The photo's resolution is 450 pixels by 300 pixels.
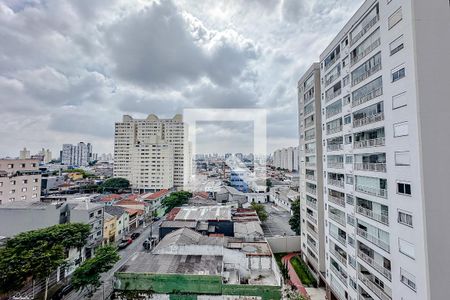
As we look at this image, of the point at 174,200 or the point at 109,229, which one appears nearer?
the point at 109,229

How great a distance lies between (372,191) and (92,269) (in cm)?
1108

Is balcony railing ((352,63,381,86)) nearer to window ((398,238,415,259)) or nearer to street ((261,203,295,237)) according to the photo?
window ((398,238,415,259))

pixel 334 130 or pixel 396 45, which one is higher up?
pixel 396 45

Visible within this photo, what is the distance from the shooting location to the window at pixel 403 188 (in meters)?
5.65

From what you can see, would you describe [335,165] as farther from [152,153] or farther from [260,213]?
[152,153]

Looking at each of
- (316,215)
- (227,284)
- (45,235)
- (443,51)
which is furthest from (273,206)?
(443,51)

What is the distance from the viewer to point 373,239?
7121mm

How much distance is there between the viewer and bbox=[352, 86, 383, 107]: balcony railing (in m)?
6.78

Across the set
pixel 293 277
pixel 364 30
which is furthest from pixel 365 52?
pixel 293 277

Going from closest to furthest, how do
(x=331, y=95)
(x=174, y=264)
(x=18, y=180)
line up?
(x=331, y=95) → (x=174, y=264) → (x=18, y=180)

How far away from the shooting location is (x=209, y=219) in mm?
17562

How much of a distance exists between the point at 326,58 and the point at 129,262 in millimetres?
13081

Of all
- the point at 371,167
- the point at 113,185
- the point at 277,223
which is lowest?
the point at 277,223

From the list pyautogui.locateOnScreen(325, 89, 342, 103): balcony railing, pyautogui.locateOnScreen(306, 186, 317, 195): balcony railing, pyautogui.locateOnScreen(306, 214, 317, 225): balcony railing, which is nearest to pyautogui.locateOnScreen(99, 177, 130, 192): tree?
pyautogui.locateOnScreen(306, 214, 317, 225): balcony railing
